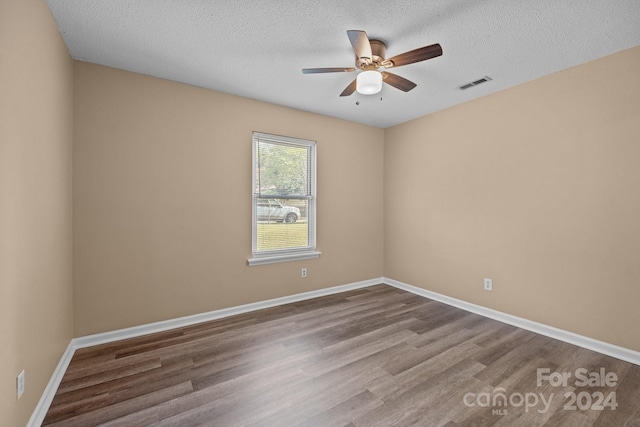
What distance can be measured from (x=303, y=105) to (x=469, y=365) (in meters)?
3.34

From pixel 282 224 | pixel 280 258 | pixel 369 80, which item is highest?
→ pixel 369 80

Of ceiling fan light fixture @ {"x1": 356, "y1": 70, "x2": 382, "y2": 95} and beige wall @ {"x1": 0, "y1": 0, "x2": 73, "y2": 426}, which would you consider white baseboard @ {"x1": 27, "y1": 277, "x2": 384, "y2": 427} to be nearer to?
beige wall @ {"x1": 0, "y1": 0, "x2": 73, "y2": 426}

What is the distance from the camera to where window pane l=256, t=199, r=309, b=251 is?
355 cm

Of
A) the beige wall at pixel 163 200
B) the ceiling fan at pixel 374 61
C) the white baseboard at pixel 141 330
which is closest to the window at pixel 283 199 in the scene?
the beige wall at pixel 163 200

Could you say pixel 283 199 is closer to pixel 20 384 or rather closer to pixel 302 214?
pixel 302 214

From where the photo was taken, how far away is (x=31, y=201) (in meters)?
1.61

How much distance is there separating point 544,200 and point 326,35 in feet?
8.74

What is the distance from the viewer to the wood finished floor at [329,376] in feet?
5.59

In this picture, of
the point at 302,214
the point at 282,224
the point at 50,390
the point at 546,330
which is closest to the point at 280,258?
the point at 282,224

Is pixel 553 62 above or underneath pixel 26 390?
above

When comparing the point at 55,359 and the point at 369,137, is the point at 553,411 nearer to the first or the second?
the point at 55,359

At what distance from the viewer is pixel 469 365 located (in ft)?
7.39

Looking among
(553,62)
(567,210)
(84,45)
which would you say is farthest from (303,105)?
(567,210)

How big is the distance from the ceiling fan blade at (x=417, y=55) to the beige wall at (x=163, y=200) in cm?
185
